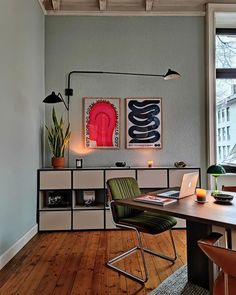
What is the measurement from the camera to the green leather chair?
7.80ft

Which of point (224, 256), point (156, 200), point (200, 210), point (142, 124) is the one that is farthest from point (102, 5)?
point (224, 256)

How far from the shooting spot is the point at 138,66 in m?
4.28

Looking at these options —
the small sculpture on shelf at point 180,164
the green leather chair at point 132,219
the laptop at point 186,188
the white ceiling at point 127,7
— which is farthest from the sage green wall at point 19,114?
the small sculpture on shelf at point 180,164

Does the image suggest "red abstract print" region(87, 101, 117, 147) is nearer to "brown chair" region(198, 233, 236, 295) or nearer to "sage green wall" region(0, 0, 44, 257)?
"sage green wall" region(0, 0, 44, 257)

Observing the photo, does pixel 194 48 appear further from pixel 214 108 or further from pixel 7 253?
pixel 7 253

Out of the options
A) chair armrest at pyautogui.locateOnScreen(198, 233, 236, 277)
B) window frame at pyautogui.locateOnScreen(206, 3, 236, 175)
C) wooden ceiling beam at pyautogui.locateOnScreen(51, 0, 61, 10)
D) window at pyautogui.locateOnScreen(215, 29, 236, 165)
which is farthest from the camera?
window at pyautogui.locateOnScreen(215, 29, 236, 165)

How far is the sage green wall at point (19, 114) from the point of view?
8.79 ft

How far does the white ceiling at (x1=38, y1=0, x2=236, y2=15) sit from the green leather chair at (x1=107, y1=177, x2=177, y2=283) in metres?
2.92

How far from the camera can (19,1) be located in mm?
3107

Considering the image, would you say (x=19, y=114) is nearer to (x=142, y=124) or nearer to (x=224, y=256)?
(x=142, y=124)

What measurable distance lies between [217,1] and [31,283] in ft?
15.4

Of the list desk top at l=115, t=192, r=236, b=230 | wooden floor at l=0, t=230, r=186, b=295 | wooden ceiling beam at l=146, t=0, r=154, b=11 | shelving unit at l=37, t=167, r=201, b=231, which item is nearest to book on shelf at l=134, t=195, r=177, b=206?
desk top at l=115, t=192, r=236, b=230

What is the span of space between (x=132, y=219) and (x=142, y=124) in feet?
6.52

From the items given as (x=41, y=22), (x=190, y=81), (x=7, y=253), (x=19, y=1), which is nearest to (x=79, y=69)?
(x=41, y=22)
